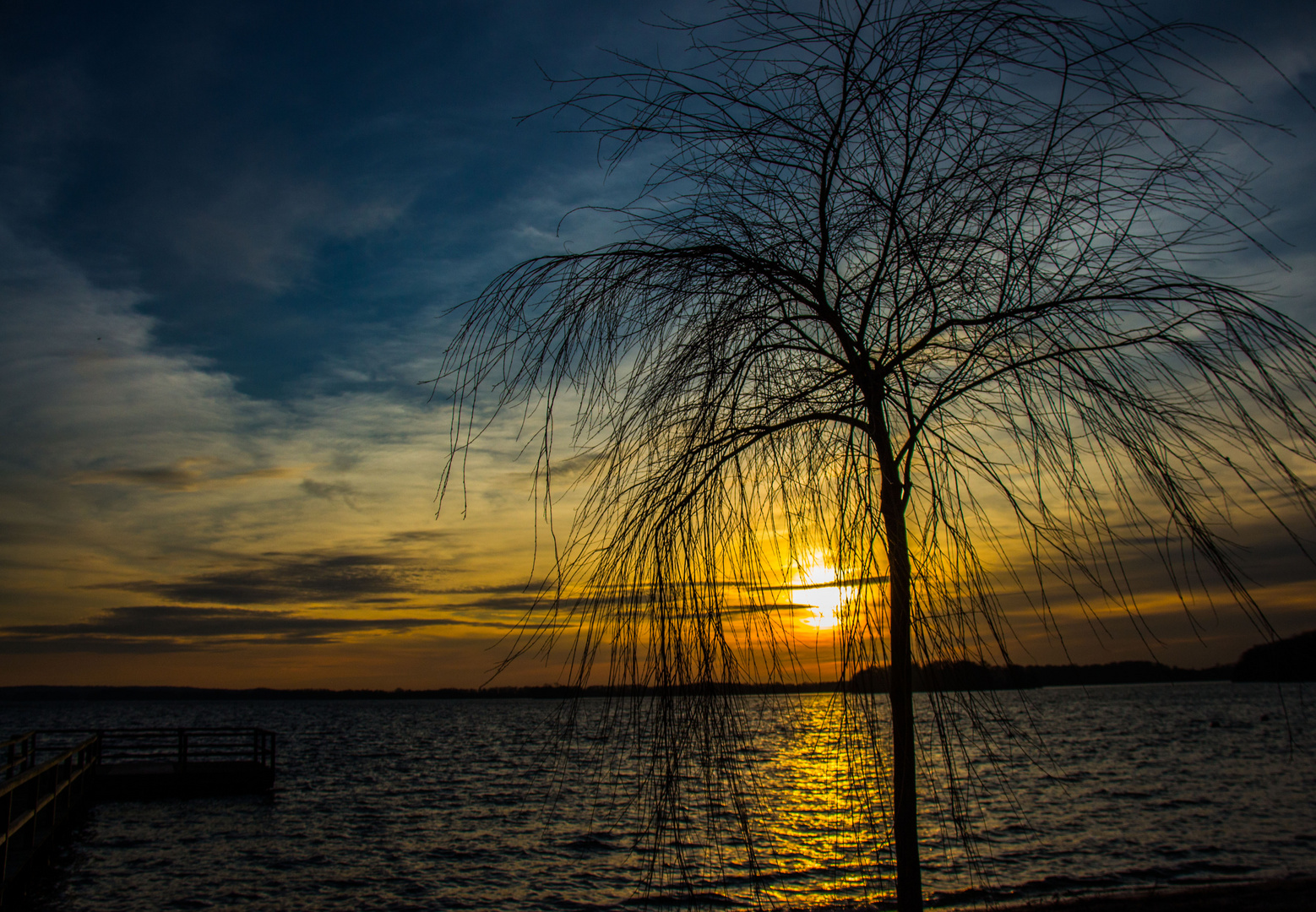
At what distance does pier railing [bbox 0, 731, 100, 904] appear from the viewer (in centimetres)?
915

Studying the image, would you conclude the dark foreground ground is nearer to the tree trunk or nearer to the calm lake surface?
the calm lake surface

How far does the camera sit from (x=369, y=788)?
3619 cm

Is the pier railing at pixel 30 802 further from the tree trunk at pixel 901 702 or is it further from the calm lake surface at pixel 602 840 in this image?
the tree trunk at pixel 901 702

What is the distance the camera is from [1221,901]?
1023 centimetres

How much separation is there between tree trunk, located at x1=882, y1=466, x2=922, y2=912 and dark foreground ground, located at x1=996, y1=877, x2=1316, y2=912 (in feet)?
20.3

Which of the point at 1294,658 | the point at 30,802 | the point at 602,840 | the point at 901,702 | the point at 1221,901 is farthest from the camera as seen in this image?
the point at 602,840

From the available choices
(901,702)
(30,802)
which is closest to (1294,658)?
(901,702)

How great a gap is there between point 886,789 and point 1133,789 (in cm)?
3384

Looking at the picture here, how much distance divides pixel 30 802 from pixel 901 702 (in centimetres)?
1746

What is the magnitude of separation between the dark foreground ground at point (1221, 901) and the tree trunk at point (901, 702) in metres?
6.20

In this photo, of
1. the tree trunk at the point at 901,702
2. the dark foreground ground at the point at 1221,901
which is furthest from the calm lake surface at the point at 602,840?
the dark foreground ground at the point at 1221,901

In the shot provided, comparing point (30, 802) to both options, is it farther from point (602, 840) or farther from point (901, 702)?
point (901, 702)

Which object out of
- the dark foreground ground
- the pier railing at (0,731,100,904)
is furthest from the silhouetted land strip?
the pier railing at (0,731,100,904)

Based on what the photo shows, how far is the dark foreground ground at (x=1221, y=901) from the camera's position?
A: 30.8 ft
